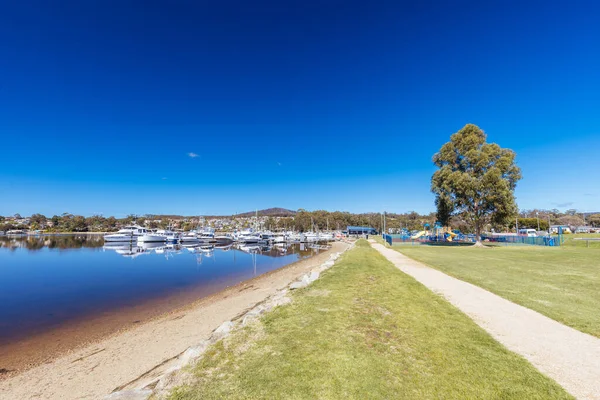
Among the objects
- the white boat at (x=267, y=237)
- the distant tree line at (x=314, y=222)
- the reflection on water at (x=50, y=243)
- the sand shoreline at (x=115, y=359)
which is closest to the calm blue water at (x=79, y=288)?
the sand shoreline at (x=115, y=359)

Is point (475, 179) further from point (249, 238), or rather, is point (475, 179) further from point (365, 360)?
point (249, 238)

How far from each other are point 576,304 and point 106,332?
52.8ft

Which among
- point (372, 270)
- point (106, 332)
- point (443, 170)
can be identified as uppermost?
point (443, 170)

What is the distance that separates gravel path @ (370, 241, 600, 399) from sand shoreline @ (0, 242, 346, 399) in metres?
8.22

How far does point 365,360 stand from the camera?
14.7ft

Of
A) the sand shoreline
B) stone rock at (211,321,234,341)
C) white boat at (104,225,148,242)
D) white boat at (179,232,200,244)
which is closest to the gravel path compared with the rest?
stone rock at (211,321,234,341)

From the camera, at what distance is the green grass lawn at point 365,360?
368cm

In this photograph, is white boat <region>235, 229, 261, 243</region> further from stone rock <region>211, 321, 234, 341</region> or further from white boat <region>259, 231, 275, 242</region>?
stone rock <region>211, 321, 234, 341</region>

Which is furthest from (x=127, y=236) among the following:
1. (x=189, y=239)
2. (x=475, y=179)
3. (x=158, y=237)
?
(x=475, y=179)

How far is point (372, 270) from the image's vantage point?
13.9 metres

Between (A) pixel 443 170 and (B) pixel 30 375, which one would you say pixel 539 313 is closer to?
(B) pixel 30 375

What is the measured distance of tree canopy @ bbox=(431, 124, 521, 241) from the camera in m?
29.0

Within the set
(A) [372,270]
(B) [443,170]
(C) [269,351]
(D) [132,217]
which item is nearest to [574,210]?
(B) [443,170]

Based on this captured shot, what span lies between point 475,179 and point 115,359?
32.9 metres
